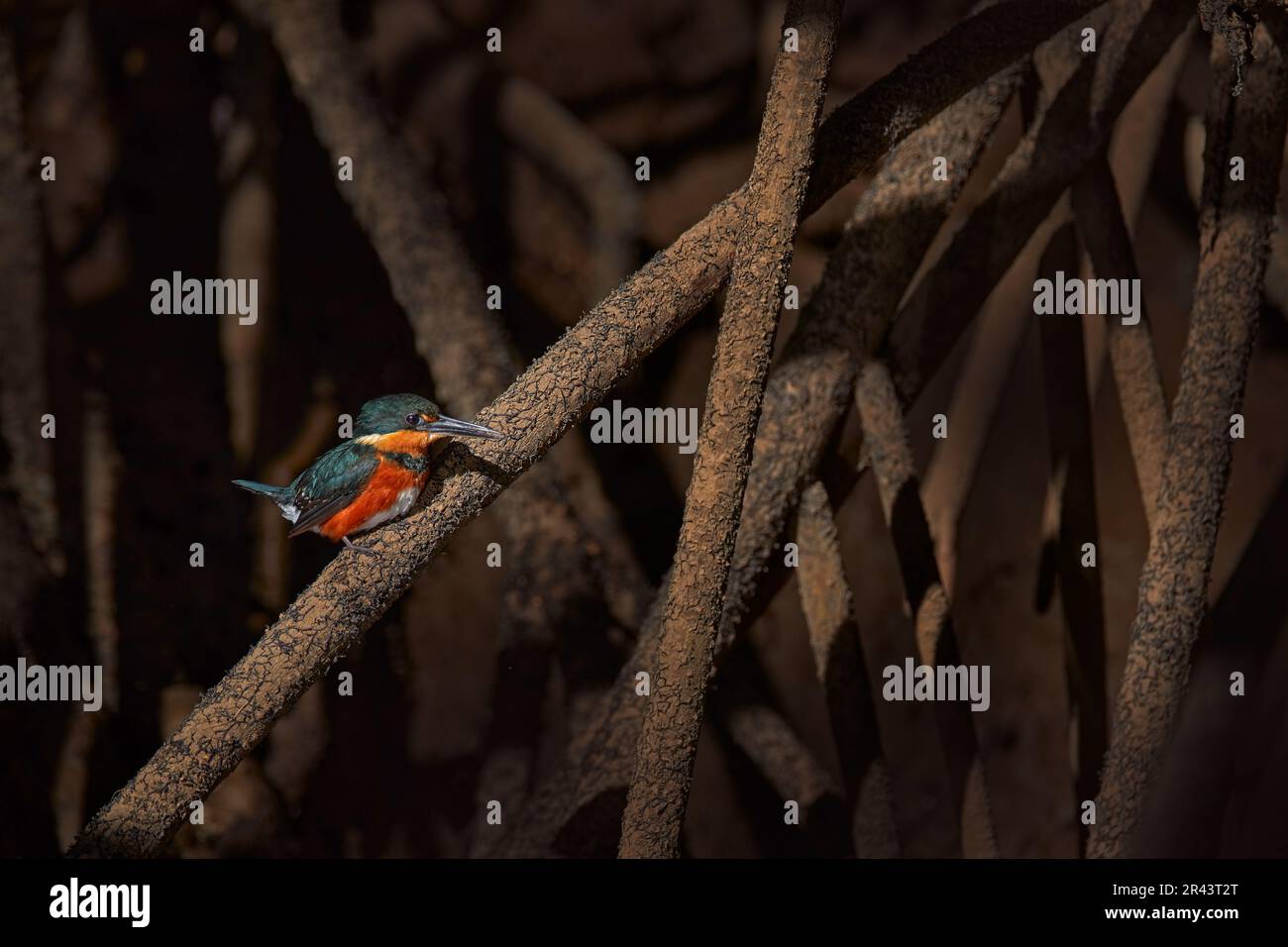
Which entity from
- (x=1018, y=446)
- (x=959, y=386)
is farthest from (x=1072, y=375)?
(x=1018, y=446)

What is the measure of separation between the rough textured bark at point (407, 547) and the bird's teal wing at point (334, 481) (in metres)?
0.08

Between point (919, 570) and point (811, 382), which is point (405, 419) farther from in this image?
point (919, 570)

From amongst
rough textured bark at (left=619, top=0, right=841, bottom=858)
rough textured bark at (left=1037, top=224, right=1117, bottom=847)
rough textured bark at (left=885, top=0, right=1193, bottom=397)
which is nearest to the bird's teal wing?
rough textured bark at (left=619, top=0, right=841, bottom=858)

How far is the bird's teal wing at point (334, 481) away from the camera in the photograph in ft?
5.01

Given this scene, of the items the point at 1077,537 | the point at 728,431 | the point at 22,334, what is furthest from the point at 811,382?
the point at 22,334

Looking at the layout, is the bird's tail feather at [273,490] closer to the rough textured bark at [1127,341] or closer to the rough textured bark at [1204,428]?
the rough textured bark at [1204,428]

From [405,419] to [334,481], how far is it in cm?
14

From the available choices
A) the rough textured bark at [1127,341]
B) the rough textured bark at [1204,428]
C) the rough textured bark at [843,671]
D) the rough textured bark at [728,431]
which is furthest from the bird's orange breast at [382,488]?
the rough textured bark at [1127,341]

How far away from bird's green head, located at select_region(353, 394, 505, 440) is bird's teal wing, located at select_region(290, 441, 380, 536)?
1.3 inches

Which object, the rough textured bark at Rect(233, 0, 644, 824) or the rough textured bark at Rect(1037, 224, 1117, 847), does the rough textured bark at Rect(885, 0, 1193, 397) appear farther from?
the rough textured bark at Rect(233, 0, 644, 824)

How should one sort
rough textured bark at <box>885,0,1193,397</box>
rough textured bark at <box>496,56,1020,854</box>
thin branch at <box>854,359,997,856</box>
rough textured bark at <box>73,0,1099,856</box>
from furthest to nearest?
rough textured bark at <box>885,0,1193,397</box>
thin branch at <box>854,359,997,856</box>
rough textured bark at <box>496,56,1020,854</box>
rough textured bark at <box>73,0,1099,856</box>

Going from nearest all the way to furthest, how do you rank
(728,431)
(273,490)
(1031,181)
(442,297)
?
(728,431) → (273,490) → (1031,181) → (442,297)

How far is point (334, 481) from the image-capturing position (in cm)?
156

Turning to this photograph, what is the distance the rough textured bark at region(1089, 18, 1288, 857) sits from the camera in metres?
2.05
